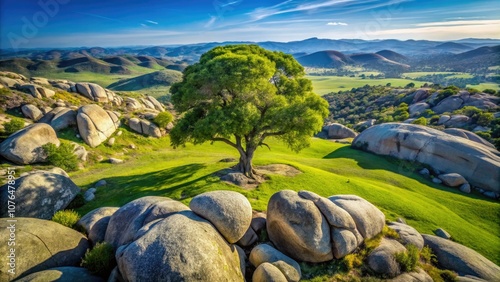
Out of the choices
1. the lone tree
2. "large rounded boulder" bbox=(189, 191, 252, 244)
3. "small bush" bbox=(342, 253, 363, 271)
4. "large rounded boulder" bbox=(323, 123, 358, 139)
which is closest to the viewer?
"large rounded boulder" bbox=(189, 191, 252, 244)

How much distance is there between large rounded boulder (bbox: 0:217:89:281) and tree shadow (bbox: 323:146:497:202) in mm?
41527

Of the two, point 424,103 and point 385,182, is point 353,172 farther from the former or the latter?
point 424,103

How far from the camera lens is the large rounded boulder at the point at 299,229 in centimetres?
1528

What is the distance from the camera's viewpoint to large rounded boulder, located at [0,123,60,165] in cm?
3169

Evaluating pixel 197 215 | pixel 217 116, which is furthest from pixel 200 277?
pixel 217 116

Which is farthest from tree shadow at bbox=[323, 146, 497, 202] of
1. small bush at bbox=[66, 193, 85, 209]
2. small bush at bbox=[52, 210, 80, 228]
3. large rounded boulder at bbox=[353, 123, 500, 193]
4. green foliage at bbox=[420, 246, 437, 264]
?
small bush at bbox=[52, 210, 80, 228]

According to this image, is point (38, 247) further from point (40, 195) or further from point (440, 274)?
point (440, 274)

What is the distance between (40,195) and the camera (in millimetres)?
21391

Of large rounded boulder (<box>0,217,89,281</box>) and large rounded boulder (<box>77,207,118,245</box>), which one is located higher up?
large rounded boulder (<box>0,217,89,281</box>)

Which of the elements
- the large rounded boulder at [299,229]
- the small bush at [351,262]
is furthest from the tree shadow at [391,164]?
the large rounded boulder at [299,229]

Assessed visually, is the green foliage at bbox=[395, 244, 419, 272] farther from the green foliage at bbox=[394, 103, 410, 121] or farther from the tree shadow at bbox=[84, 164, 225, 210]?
the green foliage at bbox=[394, 103, 410, 121]

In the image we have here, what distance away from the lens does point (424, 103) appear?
3625 inches

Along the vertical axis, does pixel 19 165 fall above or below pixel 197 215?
below

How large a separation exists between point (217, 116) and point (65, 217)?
567 inches
